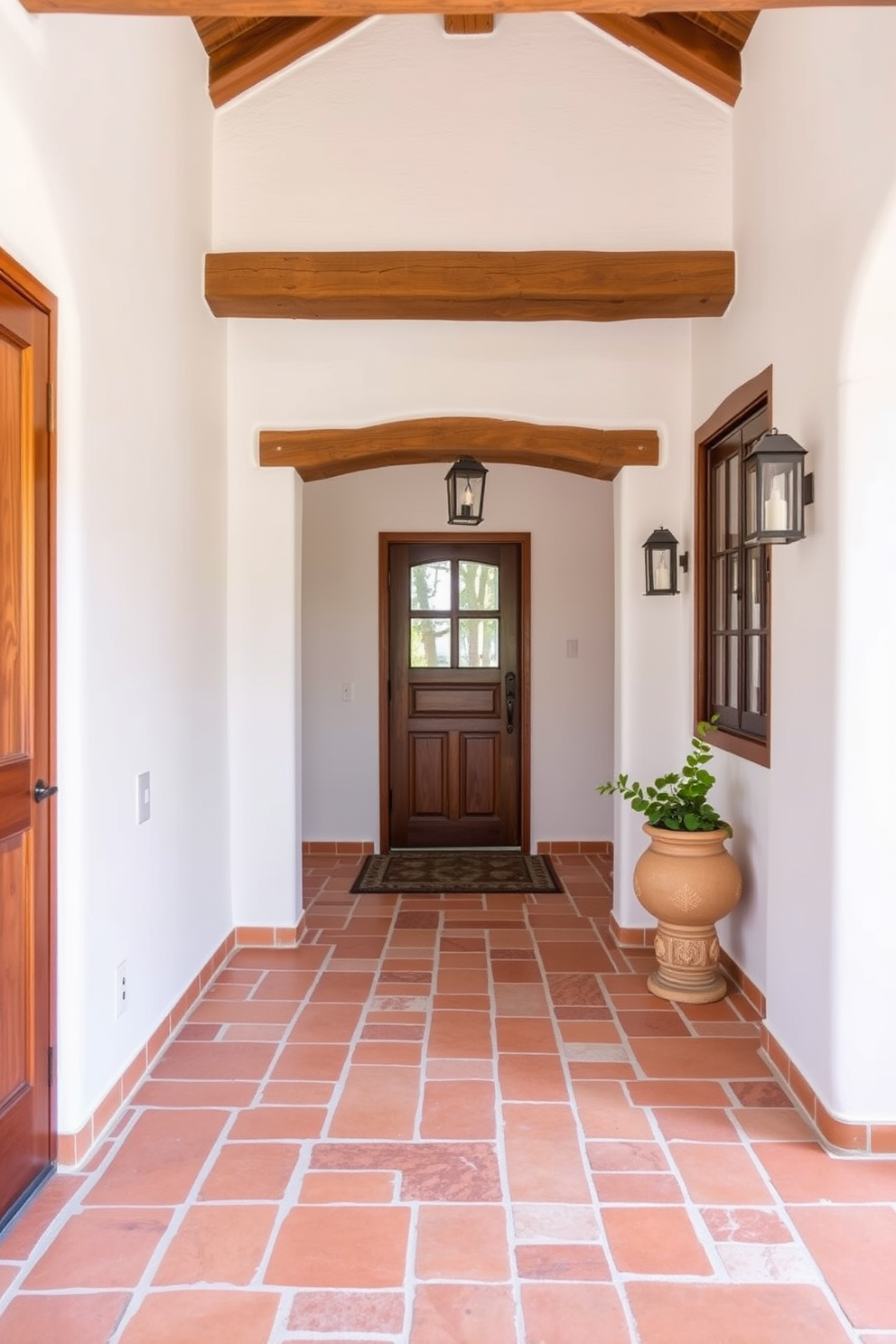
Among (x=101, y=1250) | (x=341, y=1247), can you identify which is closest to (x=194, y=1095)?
(x=101, y=1250)

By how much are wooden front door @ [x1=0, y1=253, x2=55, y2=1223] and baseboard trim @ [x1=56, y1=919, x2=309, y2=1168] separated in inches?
2.4

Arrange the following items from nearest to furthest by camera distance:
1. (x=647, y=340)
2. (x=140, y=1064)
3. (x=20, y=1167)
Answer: (x=20, y=1167) < (x=140, y=1064) < (x=647, y=340)

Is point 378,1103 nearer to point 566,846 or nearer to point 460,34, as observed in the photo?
point 566,846

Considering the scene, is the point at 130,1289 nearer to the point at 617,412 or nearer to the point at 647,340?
the point at 617,412

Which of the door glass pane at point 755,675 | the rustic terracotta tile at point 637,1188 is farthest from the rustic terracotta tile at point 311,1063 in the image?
the door glass pane at point 755,675

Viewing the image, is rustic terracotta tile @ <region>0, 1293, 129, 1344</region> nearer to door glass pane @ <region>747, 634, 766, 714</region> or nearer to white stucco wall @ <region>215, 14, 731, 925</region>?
white stucco wall @ <region>215, 14, 731, 925</region>

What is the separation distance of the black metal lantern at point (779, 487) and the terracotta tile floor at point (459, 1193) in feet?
5.51

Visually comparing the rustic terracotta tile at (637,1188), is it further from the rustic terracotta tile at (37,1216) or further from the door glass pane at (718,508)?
the door glass pane at (718,508)

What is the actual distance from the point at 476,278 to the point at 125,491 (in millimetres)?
1699

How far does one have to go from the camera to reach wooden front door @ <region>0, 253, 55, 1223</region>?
7.21ft

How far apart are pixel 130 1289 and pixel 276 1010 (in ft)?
5.03

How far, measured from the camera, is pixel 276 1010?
138 inches

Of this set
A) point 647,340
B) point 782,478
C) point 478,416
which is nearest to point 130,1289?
point 782,478

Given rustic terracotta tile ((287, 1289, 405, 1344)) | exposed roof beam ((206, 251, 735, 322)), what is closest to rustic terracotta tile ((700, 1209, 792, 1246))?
rustic terracotta tile ((287, 1289, 405, 1344))
